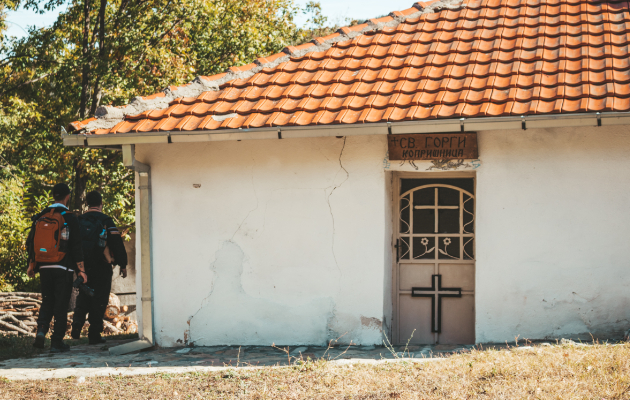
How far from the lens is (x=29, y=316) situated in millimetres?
9797

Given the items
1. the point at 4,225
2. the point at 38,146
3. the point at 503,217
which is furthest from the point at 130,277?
the point at 503,217

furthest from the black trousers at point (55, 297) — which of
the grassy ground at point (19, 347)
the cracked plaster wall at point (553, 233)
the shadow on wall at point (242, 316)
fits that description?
the cracked plaster wall at point (553, 233)

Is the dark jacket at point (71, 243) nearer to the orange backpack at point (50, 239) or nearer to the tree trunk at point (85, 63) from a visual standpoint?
the orange backpack at point (50, 239)

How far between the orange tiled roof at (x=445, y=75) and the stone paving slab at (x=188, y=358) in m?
2.27

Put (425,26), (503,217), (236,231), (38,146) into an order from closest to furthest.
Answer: (503,217)
(236,231)
(425,26)
(38,146)

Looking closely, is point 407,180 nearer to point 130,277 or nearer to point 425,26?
point 425,26

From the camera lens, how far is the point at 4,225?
491 inches

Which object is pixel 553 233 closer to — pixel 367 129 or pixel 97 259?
pixel 367 129

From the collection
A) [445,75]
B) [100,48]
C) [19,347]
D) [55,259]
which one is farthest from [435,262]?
[100,48]

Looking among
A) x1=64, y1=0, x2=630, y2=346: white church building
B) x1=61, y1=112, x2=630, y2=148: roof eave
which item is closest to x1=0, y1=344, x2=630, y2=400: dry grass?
x1=64, y1=0, x2=630, y2=346: white church building

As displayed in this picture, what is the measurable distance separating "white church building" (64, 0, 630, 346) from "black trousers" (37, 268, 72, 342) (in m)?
0.87

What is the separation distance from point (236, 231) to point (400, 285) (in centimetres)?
194

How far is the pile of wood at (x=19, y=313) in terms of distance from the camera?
8695 millimetres

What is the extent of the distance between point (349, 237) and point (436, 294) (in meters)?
1.22
